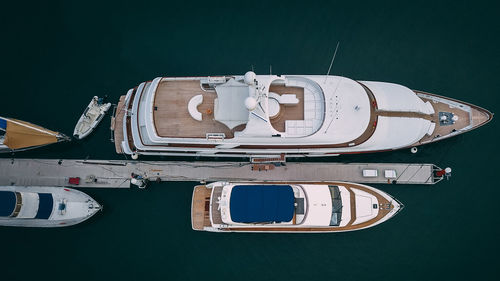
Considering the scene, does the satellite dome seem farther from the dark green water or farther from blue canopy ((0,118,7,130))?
blue canopy ((0,118,7,130))

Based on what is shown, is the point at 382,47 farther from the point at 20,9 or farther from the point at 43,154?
the point at 20,9

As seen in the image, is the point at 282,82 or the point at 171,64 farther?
the point at 171,64

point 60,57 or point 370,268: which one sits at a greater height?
point 60,57

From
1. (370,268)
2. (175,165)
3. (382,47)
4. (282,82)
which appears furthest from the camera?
(382,47)

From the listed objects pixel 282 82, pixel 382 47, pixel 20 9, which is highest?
pixel 20 9

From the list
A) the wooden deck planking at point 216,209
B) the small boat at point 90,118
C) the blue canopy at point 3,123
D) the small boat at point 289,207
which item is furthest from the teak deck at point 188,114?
the blue canopy at point 3,123

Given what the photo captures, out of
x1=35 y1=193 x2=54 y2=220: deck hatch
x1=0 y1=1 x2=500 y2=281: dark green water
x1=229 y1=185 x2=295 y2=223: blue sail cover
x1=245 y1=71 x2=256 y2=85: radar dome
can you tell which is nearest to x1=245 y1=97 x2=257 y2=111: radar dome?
x1=245 y1=71 x2=256 y2=85: radar dome

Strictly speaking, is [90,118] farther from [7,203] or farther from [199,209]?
[199,209]

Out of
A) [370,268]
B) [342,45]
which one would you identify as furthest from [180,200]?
[342,45]

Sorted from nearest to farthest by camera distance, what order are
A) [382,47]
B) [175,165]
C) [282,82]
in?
[282,82], [175,165], [382,47]
